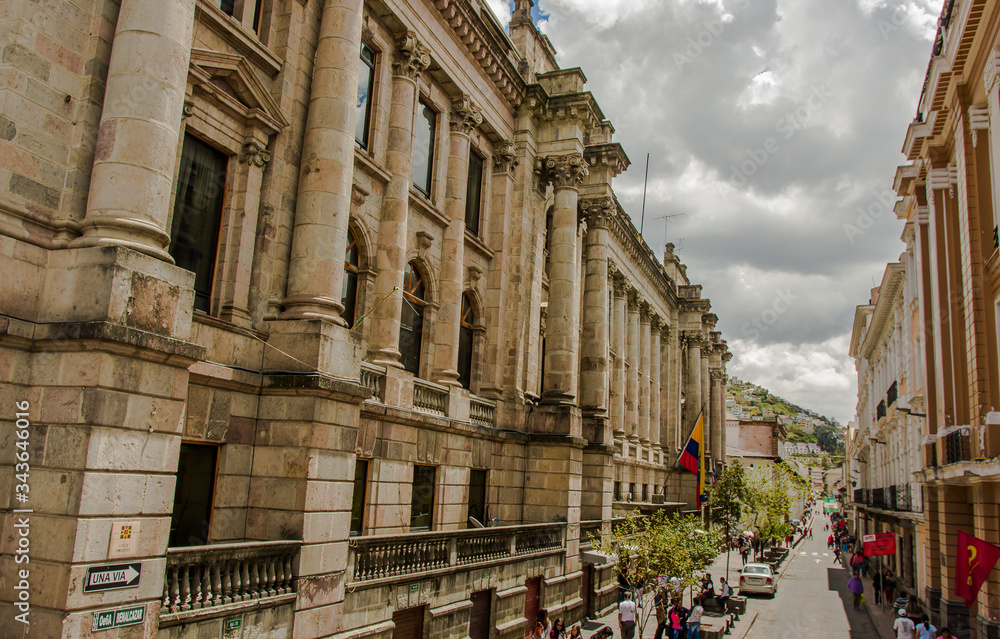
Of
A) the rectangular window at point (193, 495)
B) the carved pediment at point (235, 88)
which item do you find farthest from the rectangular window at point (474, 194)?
the rectangular window at point (193, 495)

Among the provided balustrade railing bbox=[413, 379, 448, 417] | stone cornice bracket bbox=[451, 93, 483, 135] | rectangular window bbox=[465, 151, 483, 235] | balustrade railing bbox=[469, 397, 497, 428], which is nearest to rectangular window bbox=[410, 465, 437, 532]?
balustrade railing bbox=[413, 379, 448, 417]

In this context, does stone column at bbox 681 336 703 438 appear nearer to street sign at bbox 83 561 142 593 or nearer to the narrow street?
the narrow street

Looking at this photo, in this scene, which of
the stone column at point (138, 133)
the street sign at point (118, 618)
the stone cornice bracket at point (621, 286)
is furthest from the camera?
the stone cornice bracket at point (621, 286)

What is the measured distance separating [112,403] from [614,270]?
32.8 meters

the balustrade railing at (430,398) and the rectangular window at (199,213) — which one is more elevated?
the rectangular window at (199,213)

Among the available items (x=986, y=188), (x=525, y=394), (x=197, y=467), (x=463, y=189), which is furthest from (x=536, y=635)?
(x=986, y=188)

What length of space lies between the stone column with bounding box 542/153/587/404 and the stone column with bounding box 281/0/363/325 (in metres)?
11.8

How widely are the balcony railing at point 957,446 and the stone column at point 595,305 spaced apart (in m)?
11.6

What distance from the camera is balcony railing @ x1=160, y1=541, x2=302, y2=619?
949 cm

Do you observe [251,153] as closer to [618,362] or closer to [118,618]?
[118,618]

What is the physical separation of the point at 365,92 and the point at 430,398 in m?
7.97

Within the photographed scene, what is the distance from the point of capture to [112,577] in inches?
322

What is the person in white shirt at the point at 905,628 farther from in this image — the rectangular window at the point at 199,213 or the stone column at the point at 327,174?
the rectangular window at the point at 199,213

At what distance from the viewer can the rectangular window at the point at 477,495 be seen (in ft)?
69.6
